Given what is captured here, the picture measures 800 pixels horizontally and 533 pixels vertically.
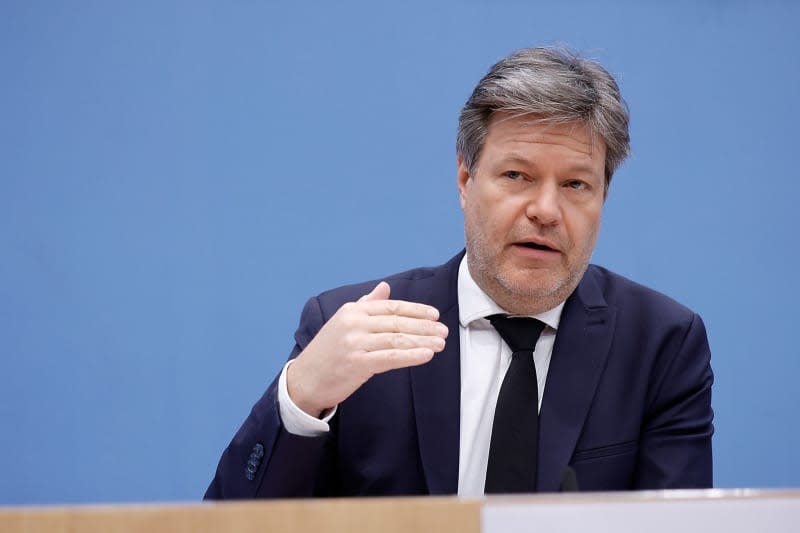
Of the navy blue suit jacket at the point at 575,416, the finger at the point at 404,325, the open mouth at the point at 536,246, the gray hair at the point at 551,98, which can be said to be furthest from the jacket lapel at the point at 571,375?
the finger at the point at 404,325

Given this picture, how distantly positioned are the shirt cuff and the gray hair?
51 cm

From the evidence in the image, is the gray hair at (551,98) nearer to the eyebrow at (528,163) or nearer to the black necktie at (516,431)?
the eyebrow at (528,163)

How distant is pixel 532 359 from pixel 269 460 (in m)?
0.43

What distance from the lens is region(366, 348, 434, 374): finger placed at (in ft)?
3.69

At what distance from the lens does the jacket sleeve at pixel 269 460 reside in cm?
123

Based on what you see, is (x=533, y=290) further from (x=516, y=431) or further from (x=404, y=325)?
(x=404, y=325)

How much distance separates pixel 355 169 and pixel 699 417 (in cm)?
100

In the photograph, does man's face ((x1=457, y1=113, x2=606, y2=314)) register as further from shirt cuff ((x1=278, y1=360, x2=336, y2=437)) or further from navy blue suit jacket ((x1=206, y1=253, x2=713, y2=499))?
shirt cuff ((x1=278, y1=360, x2=336, y2=437))

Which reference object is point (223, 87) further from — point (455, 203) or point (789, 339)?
point (789, 339)

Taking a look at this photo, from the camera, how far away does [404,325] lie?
1153 mm

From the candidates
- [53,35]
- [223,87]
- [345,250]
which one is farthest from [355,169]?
[53,35]

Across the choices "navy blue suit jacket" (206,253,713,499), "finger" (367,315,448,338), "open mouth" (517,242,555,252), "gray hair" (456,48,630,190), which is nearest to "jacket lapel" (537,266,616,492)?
"navy blue suit jacket" (206,253,713,499)

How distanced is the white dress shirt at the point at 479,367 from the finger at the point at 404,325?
31 centimetres

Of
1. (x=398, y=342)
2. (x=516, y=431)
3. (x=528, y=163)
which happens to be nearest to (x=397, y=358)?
(x=398, y=342)
